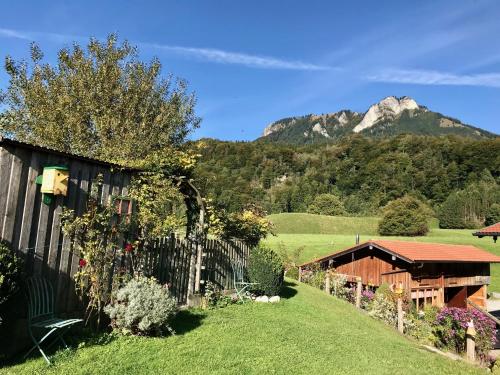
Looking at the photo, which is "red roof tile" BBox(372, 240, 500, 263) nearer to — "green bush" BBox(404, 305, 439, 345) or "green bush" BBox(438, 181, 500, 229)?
"green bush" BBox(404, 305, 439, 345)

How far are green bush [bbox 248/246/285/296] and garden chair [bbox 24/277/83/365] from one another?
580cm

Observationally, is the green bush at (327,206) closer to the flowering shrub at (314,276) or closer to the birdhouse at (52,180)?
the flowering shrub at (314,276)

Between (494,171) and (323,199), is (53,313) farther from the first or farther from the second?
(494,171)

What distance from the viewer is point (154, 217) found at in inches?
280

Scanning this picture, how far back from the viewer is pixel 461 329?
10617 mm

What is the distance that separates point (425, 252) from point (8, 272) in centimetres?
1866

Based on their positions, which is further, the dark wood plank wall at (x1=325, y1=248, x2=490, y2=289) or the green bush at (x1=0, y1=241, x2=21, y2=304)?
the dark wood plank wall at (x1=325, y1=248, x2=490, y2=289)

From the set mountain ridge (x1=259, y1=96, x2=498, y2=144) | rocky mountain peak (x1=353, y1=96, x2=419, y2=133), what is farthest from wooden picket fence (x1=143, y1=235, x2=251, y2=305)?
rocky mountain peak (x1=353, y1=96, x2=419, y2=133)

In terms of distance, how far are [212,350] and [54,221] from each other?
2.89m

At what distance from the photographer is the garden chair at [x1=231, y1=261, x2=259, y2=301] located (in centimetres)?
1023

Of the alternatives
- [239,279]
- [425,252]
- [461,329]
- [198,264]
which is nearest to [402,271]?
[425,252]

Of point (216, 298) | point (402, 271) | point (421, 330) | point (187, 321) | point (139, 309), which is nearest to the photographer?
point (139, 309)

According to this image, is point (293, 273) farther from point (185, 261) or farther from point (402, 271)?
point (185, 261)

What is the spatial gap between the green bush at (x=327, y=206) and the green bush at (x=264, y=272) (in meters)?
69.9
